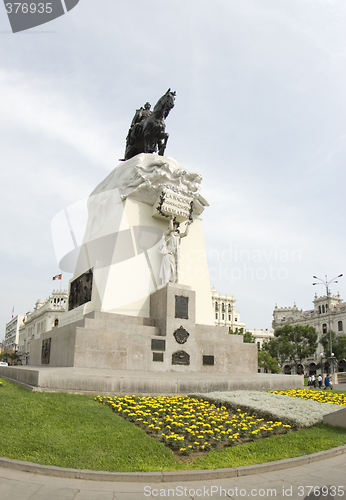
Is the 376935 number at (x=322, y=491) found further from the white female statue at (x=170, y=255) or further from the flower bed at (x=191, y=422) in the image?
the white female statue at (x=170, y=255)

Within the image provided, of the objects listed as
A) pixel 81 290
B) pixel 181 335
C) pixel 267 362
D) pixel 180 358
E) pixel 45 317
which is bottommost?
pixel 267 362

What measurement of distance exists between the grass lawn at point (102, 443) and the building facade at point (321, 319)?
6420cm

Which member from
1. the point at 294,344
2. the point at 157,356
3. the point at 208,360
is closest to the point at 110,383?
the point at 157,356

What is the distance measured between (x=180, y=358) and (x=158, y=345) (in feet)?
3.37

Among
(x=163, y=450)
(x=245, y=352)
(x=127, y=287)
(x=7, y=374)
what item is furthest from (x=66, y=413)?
(x=245, y=352)

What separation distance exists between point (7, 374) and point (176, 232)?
27.9ft

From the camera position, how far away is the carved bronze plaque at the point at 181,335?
46.4 feet

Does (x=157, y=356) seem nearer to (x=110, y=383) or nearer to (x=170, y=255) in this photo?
(x=110, y=383)

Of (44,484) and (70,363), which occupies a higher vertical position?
(70,363)

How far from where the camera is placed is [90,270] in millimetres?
15844

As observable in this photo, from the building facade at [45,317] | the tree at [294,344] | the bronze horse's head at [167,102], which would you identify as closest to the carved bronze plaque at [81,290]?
the bronze horse's head at [167,102]

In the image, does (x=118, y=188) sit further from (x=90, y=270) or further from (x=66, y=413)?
(x=66, y=413)

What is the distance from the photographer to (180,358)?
13930mm

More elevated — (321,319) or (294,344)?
(321,319)
